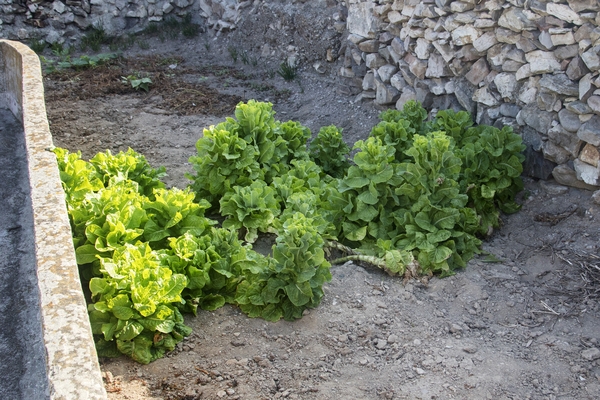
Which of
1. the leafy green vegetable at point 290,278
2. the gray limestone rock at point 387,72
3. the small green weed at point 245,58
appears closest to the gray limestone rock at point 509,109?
the gray limestone rock at point 387,72

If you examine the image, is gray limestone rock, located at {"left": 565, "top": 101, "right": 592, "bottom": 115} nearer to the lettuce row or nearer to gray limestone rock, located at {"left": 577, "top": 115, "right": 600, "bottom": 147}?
gray limestone rock, located at {"left": 577, "top": 115, "right": 600, "bottom": 147}

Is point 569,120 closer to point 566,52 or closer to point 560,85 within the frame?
point 560,85

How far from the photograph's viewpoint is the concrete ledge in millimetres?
2045

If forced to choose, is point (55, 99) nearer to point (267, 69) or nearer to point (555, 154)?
point (267, 69)

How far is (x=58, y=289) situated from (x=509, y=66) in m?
3.94

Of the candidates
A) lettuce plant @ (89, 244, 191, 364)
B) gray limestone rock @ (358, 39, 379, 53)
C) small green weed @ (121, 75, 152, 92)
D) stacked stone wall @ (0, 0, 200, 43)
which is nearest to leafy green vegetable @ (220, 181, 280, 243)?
lettuce plant @ (89, 244, 191, 364)

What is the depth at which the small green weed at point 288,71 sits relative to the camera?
7.93 meters

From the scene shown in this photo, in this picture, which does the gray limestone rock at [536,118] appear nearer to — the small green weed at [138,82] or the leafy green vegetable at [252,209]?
the leafy green vegetable at [252,209]

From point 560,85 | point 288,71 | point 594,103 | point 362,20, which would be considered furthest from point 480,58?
point 288,71

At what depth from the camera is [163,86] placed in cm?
809

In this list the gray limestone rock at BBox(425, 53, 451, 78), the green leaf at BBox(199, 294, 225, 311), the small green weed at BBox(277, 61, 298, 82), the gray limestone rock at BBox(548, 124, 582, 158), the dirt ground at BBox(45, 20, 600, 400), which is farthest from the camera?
the small green weed at BBox(277, 61, 298, 82)

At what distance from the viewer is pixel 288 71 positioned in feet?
26.0

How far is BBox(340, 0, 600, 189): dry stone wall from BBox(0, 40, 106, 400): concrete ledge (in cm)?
348

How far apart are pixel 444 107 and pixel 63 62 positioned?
586cm
